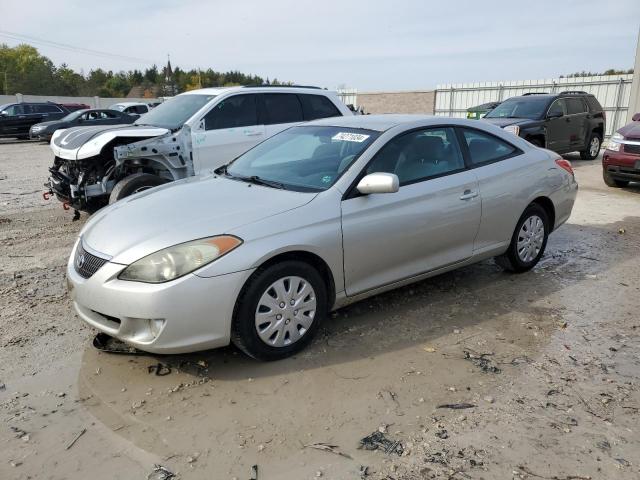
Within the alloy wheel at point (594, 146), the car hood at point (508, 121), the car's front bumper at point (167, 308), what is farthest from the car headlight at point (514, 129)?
the car's front bumper at point (167, 308)

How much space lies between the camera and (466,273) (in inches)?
211

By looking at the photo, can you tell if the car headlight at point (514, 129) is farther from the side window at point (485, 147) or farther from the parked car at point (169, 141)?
the side window at point (485, 147)

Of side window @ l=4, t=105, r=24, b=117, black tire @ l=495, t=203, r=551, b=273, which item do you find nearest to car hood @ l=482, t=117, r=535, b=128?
black tire @ l=495, t=203, r=551, b=273

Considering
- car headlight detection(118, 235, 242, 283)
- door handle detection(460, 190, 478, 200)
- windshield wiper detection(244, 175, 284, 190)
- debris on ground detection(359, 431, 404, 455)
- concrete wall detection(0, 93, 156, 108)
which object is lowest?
debris on ground detection(359, 431, 404, 455)

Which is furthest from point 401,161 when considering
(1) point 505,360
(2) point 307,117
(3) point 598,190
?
(3) point 598,190

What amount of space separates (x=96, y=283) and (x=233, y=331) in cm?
90

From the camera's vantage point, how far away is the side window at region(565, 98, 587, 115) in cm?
1319

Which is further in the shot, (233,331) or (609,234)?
(609,234)

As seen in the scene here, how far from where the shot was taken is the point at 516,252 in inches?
201

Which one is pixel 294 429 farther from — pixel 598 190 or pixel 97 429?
pixel 598 190

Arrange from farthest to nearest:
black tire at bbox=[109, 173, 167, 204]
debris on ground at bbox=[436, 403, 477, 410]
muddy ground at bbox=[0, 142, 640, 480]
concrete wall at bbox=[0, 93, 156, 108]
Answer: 1. concrete wall at bbox=[0, 93, 156, 108]
2. black tire at bbox=[109, 173, 167, 204]
3. debris on ground at bbox=[436, 403, 477, 410]
4. muddy ground at bbox=[0, 142, 640, 480]

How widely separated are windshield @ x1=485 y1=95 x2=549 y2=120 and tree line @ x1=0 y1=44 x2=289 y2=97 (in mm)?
40830

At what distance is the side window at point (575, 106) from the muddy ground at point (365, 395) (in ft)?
31.4

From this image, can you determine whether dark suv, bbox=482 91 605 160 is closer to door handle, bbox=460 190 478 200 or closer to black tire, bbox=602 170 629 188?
black tire, bbox=602 170 629 188
